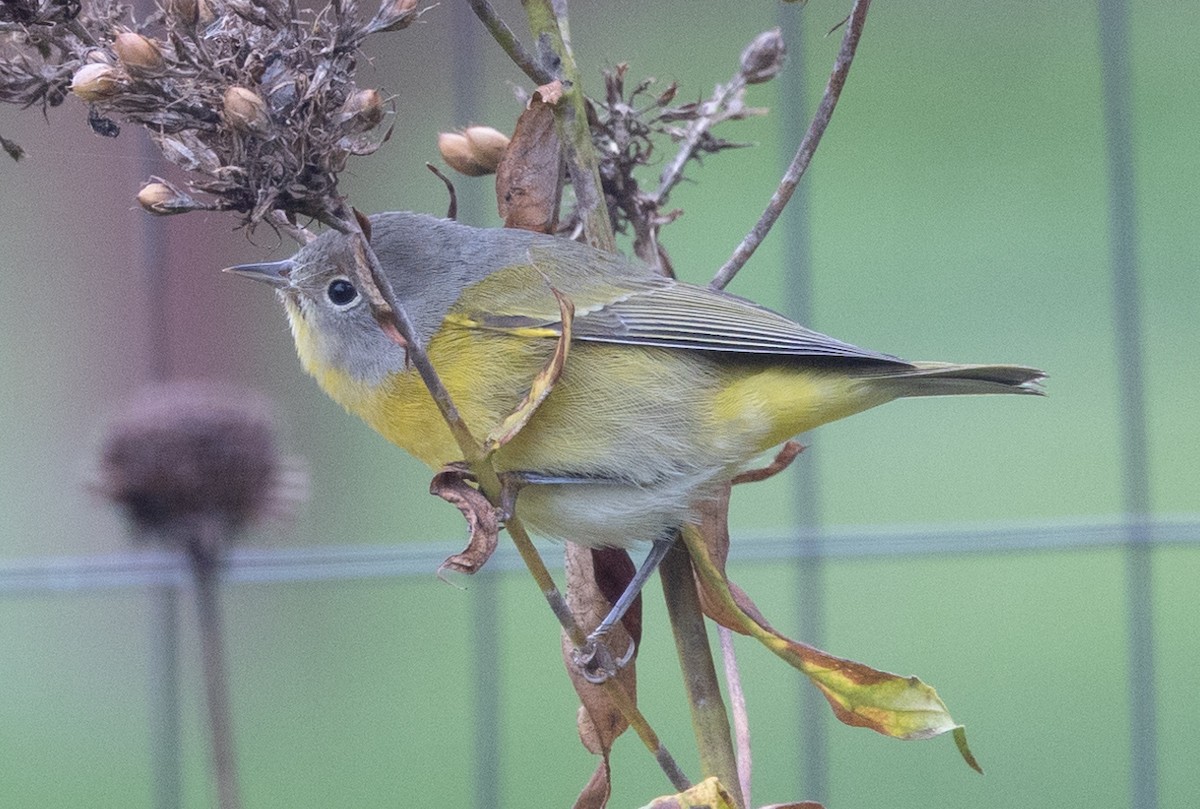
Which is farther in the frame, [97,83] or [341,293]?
[341,293]

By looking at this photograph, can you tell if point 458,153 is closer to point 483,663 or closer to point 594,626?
point 594,626

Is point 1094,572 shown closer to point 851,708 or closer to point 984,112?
point 984,112

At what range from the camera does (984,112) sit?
2.97 meters

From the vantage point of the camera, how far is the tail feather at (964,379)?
38.9 inches

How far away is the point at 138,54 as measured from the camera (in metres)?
0.58

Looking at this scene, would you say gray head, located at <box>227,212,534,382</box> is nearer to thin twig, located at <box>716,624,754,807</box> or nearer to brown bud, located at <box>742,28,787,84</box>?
brown bud, located at <box>742,28,787,84</box>

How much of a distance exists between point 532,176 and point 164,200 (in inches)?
→ 11.5

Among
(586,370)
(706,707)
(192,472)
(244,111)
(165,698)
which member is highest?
(244,111)

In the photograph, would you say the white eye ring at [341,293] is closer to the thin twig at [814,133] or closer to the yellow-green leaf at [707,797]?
the thin twig at [814,133]

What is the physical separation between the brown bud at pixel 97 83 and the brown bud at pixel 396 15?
0.46ft

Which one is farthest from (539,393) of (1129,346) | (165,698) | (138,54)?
(1129,346)

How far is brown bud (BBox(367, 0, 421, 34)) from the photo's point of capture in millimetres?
661

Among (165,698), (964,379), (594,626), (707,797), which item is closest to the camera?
(707,797)

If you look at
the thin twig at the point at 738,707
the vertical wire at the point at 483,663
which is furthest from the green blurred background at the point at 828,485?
the thin twig at the point at 738,707
